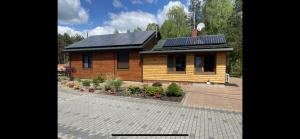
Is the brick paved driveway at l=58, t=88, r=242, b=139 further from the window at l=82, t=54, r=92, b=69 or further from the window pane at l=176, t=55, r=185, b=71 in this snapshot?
the window at l=82, t=54, r=92, b=69

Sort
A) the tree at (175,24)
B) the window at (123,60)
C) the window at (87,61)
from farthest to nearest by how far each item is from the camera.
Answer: the tree at (175,24) < the window at (87,61) < the window at (123,60)

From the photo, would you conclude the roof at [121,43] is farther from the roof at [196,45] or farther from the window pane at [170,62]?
the window pane at [170,62]

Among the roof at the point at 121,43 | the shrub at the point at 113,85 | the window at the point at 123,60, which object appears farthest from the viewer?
the window at the point at 123,60

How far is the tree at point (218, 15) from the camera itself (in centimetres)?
3569

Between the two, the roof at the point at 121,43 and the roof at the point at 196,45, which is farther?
the roof at the point at 121,43

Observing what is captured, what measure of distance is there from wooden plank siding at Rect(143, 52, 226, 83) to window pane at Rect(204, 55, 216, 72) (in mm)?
549

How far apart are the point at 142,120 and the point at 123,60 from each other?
12752mm

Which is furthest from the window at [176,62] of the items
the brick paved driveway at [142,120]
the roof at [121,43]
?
the brick paved driveway at [142,120]

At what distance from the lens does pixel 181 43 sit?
1855cm

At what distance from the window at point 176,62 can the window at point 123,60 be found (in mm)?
4054

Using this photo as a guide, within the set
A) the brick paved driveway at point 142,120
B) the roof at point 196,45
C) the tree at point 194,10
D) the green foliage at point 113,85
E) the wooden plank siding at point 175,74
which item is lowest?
the brick paved driveway at point 142,120
